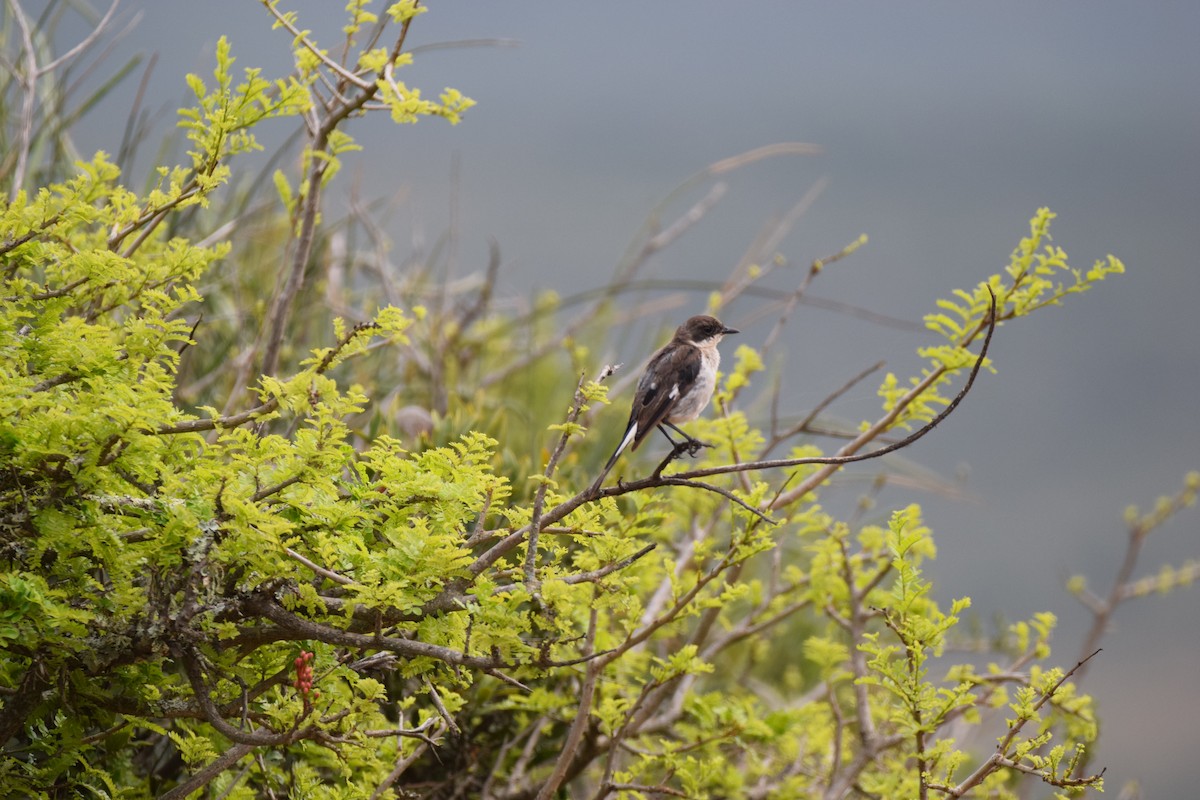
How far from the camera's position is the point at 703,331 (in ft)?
12.2

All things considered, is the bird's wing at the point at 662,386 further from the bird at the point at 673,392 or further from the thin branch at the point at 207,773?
the thin branch at the point at 207,773

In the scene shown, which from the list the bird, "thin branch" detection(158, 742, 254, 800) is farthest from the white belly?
"thin branch" detection(158, 742, 254, 800)

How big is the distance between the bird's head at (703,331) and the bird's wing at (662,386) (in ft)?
0.73

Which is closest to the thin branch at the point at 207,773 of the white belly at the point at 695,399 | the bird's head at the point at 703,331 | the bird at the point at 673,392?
the bird at the point at 673,392

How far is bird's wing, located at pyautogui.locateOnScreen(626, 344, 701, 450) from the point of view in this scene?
10.5 ft

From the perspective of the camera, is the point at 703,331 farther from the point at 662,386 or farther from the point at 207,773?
the point at 207,773

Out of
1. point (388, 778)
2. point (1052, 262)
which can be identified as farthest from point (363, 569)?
Result: point (1052, 262)

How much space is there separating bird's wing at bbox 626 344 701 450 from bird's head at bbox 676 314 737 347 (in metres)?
0.22

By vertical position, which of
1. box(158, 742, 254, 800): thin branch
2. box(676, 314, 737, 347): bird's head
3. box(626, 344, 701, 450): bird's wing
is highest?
box(676, 314, 737, 347): bird's head

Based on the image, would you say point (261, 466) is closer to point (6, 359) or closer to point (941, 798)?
point (6, 359)

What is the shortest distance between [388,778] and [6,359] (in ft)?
4.07

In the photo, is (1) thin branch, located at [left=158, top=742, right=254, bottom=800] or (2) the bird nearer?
(1) thin branch, located at [left=158, top=742, right=254, bottom=800]

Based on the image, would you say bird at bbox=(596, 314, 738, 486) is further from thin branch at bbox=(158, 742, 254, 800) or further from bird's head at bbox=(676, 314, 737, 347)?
thin branch at bbox=(158, 742, 254, 800)

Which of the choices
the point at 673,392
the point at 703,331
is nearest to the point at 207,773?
the point at 673,392
